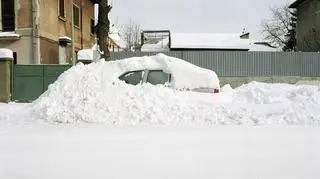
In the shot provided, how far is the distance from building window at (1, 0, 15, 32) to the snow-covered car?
11.7 m

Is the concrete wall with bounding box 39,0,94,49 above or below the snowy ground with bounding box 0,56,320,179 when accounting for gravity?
above

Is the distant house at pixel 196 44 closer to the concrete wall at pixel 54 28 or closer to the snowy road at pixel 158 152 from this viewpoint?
the concrete wall at pixel 54 28

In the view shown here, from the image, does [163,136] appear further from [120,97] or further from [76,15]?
[76,15]

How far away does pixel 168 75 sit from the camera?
10305 mm

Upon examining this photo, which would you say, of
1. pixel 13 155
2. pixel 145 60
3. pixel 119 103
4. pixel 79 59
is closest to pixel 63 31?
pixel 79 59

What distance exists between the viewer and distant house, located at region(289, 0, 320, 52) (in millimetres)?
34125

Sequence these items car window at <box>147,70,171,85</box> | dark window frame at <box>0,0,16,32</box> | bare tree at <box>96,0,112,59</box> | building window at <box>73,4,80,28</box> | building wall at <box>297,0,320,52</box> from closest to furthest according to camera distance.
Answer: car window at <box>147,70,171,85</box> < bare tree at <box>96,0,112,59</box> < dark window frame at <box>0,0,16,32</box> < building window at <box>73,4,80,28</box> < building wall at <box>297,0,320,52</box>

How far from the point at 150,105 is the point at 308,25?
30692 millimetres

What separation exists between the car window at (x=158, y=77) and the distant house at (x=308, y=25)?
80.0 ft

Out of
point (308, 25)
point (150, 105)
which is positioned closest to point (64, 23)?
point (150, 105)

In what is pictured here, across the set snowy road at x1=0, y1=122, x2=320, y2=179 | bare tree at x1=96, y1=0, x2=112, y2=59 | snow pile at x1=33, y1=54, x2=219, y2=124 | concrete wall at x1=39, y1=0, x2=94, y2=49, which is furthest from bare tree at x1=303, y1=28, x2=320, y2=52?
snowy road at x1=0, y1=122, x2=320, y2=179

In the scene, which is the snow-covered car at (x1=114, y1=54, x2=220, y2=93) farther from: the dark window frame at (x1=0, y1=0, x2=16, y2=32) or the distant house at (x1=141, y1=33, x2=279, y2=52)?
the distant house at (x1=141, y1=33, x2=279, y2=52)

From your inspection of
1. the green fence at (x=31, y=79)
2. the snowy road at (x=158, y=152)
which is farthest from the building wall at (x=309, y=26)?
the snowy road at (x=158, y=152)

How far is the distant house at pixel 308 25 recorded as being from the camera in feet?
112
